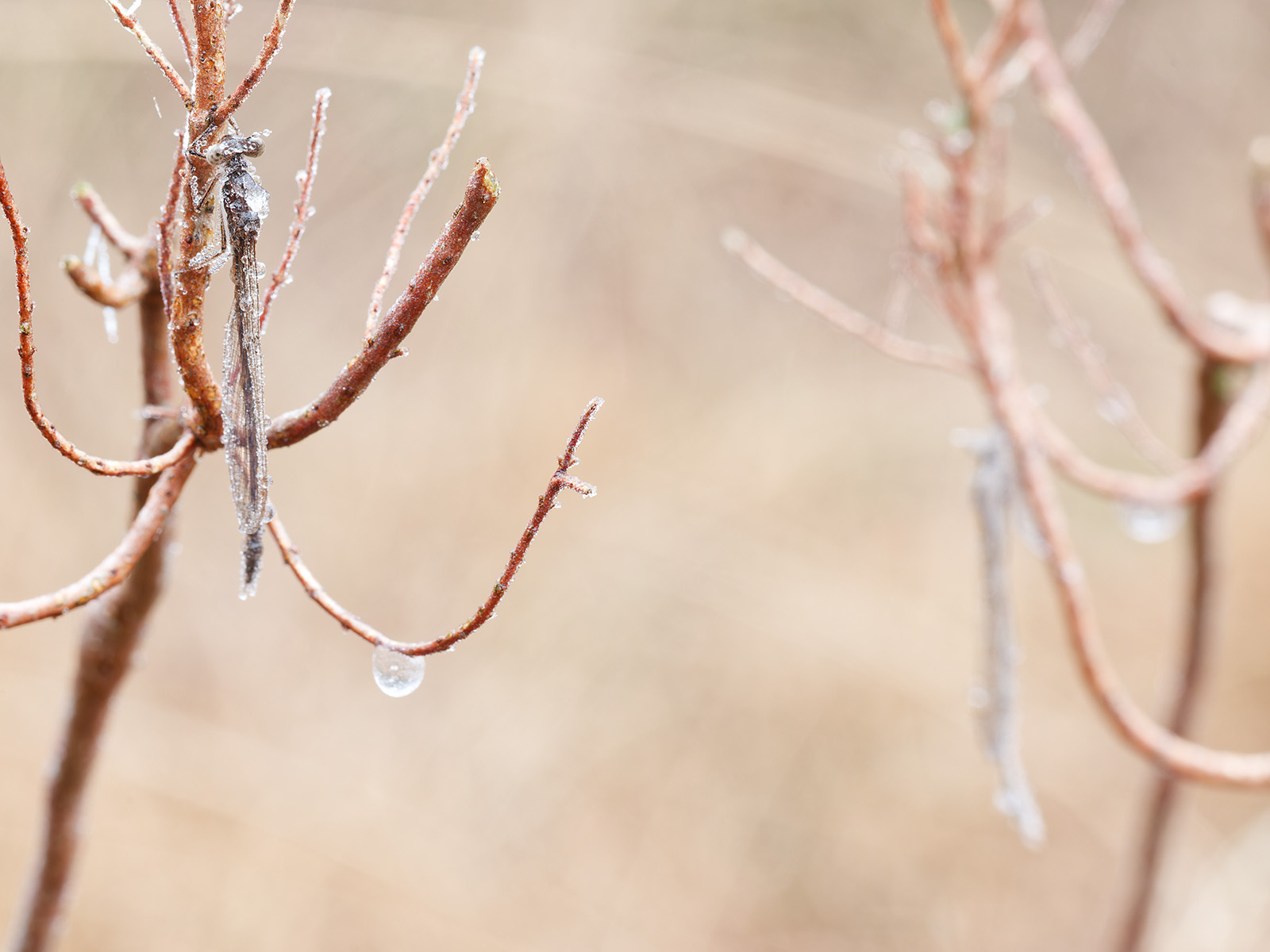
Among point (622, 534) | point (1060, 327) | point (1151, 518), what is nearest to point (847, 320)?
point (1060, 327)

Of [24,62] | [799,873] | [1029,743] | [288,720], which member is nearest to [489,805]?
[288,720]

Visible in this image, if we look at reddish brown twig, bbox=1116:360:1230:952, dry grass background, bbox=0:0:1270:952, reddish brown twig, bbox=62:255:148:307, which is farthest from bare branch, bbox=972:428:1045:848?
dry grass background, bbox=0:0:1270:952

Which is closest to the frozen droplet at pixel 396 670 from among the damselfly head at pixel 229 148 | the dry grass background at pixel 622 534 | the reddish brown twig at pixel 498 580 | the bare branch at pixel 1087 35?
the reddish brown twig at pixel 498 580

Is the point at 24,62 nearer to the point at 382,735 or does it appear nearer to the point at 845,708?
the point at 382,735

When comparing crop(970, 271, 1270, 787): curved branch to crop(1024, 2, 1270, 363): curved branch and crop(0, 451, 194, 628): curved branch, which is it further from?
crop(0, 451, 194, 628): curved branch

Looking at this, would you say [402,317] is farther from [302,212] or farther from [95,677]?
[95,677]

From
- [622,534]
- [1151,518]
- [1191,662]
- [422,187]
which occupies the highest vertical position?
[422,187]
